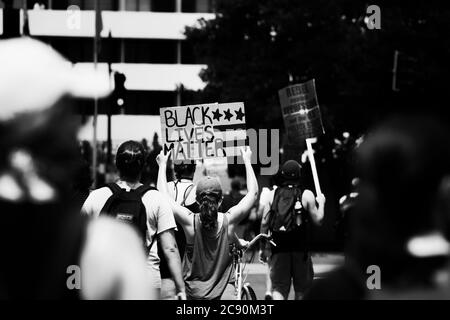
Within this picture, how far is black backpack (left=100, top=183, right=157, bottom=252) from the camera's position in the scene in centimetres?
593

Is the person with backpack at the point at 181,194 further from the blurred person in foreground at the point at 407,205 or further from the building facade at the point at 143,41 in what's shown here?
the building facade at the point at 143,41

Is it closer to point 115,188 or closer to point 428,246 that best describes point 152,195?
point 115,188

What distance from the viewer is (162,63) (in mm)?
64562

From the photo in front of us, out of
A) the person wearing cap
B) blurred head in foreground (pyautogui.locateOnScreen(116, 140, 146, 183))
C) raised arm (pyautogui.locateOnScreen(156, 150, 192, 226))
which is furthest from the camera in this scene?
raised arm (pyautogui.locateOnScreen(156, 150, 192, 226))

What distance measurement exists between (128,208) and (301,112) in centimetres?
1012

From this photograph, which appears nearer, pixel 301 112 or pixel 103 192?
pixel 103 192

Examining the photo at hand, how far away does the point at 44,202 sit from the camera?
88.2 inches

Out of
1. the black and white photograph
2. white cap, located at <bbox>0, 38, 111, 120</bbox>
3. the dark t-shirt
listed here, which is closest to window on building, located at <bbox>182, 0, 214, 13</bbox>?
the black and white photograph

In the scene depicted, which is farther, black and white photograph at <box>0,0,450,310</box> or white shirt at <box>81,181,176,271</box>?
white shirt at <box>81,181,176,271</box>

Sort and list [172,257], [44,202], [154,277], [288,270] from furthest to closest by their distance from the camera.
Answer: [288,270]
[154,277]
[172,257]
[44,202]

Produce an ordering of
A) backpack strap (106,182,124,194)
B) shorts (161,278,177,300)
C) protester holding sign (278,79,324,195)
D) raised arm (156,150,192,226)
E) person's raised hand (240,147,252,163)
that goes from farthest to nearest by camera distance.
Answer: protester holding sign (278,79,324,195) < person's raised hand (240,147,252,163) < raised arm (156,150,192,226) < shorts (161,278,177,300) < backpack strap (106,182,124,194)

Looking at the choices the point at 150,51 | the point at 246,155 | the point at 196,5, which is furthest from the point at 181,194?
the point at 150,51

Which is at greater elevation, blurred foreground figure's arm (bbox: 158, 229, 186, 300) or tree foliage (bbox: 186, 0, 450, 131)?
tree foliage (bbox: 186, 0, 450, 131)

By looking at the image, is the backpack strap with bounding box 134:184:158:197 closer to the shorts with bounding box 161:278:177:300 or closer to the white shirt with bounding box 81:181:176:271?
the white shirt with bounding box 81:181:176:271
